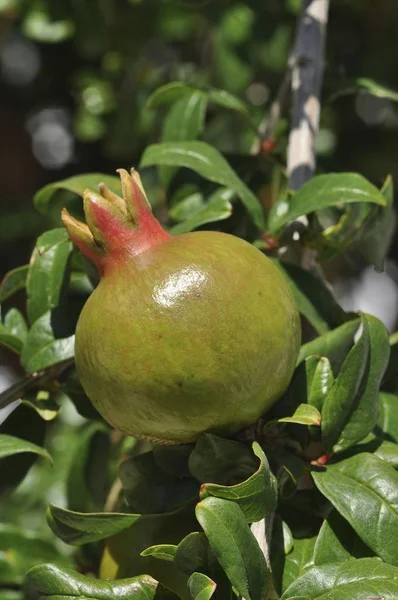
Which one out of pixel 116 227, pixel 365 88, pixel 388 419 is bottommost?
pixel 388 419

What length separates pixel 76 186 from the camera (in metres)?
1.16

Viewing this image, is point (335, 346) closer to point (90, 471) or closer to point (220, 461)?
point (220, 461)

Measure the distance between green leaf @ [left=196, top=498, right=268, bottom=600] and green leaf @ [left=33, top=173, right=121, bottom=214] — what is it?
475 millimetres

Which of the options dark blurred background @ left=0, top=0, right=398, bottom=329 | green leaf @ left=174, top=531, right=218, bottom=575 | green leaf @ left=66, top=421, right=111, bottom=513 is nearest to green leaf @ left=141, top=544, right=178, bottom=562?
green leaf @ left=174, top=531, right=218, bottom=575

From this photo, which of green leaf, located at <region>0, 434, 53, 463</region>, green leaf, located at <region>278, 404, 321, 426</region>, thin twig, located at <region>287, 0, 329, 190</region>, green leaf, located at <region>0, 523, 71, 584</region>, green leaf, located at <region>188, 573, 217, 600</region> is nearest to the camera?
green leaf, located at <region>188, 573, 217, 600</region>

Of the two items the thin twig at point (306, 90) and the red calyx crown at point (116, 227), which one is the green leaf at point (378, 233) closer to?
the thin twig at point (306, 90)

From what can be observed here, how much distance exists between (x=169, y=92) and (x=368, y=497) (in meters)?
0.80

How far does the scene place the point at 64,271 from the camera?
1.15 m

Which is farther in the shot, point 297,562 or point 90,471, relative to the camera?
point 90,471

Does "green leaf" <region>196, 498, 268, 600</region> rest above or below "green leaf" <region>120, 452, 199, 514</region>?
above

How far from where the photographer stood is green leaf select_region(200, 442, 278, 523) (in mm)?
848

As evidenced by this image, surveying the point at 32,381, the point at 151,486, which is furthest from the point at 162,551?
the point at 32,381

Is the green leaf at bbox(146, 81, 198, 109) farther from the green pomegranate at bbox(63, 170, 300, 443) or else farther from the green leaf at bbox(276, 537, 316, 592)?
the green leaf at bbox(276, 537, 316, 592)

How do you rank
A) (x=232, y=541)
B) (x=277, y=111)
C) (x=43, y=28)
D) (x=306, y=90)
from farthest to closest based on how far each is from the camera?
1. (x=43, y=28)
2. (x=277, y=111)
3. (x=306, y=90)
4. (x=232, y=541)
